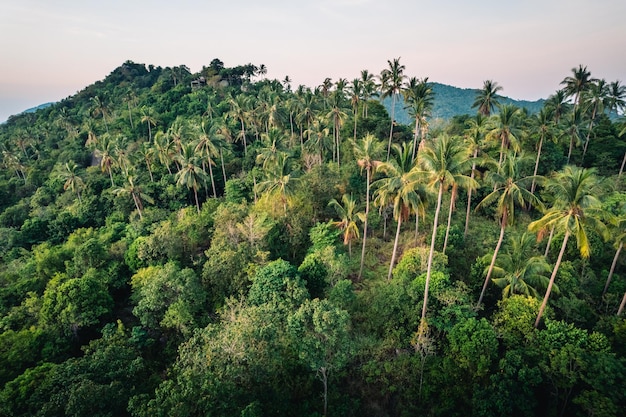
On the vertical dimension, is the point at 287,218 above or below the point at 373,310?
above

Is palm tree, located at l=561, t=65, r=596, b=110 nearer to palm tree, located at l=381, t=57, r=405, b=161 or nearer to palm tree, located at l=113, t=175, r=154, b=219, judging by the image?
palm tree, located at l=381, t=57, r=405, b=161

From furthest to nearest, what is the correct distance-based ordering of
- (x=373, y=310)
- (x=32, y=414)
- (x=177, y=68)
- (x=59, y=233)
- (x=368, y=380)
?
(x=177, y=68) < (x=59, y=233) < (x=373, y=310) < (x=368, y=380) < (x=32, y=414)

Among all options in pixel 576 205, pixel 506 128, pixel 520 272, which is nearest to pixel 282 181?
pixel 520 272

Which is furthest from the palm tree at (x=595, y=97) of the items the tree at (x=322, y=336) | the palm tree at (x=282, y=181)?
the tree at (x=322, y=336)

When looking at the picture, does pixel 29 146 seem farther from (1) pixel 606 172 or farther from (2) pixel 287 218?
(1) pixel 606 172

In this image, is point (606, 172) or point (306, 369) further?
point (606, 172)

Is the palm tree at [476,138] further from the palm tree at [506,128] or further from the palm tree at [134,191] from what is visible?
the palm tree at [134,191]

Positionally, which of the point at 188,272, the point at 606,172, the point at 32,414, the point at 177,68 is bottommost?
the point at 32,414

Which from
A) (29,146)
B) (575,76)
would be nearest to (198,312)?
(575,76)
